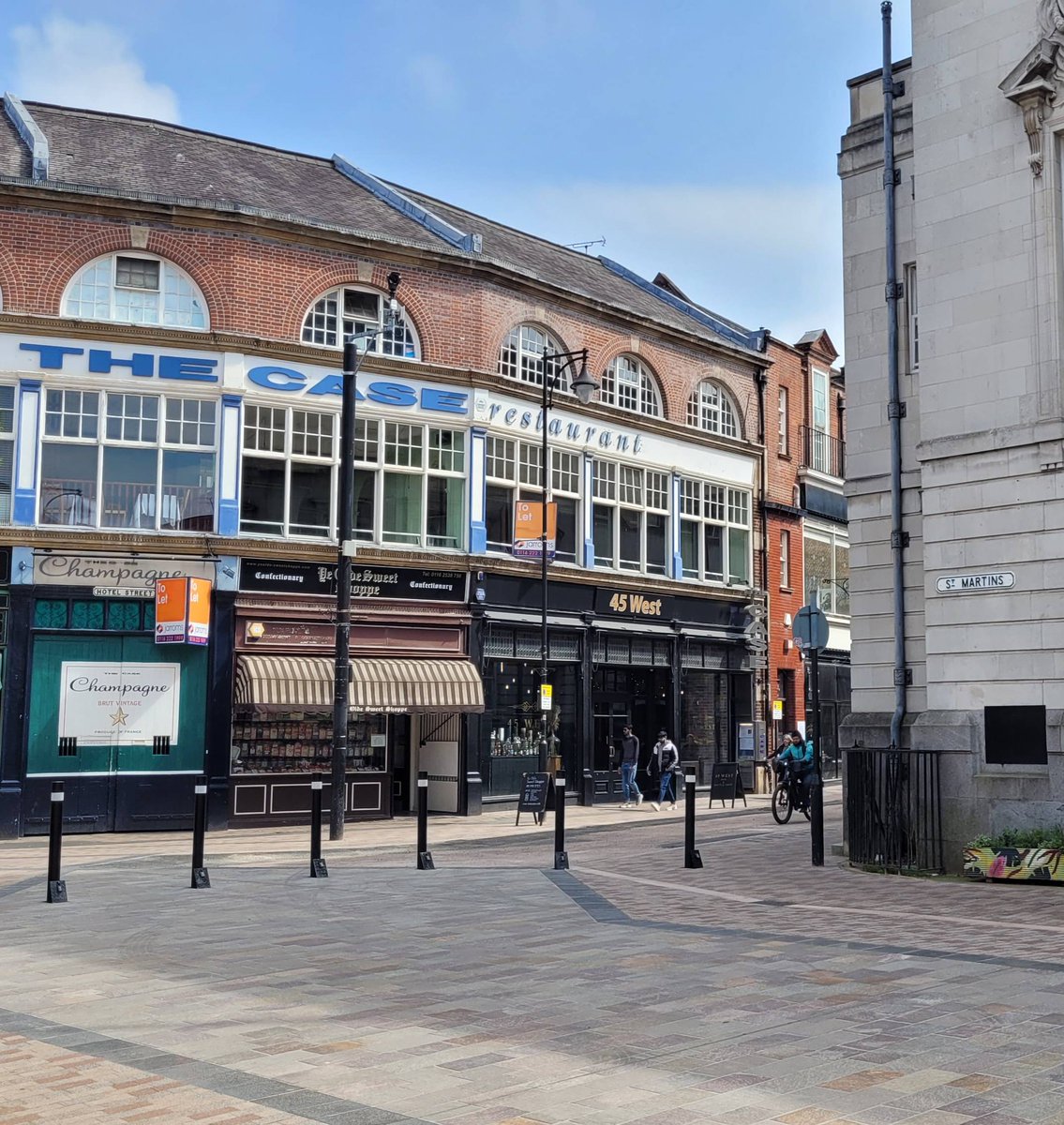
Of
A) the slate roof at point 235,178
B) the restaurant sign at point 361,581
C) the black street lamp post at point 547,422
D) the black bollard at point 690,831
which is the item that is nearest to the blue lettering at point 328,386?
the slate roof at point 235,178

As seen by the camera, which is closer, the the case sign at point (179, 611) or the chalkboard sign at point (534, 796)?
the the case sign at point (179, 611)

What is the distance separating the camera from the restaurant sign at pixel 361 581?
80.8ft

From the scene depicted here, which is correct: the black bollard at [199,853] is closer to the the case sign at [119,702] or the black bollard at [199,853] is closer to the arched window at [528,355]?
the the case sign at [119,702]

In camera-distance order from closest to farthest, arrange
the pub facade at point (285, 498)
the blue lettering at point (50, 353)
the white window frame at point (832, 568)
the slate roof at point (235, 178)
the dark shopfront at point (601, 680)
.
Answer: the pub facade at point (285, 498) < the blue lettering at point (50, 353) < the slate roof at point (235, 178) < the dark shopfront at point (601, 680) < the white window frame at point (832, 568)

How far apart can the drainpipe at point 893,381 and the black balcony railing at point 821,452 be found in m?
20.4

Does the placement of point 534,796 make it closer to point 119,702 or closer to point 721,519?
point 119,702

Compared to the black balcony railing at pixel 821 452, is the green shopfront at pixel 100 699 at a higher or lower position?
lower

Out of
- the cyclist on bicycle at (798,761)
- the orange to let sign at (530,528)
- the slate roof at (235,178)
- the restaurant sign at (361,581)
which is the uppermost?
the slate roof at (235,178)

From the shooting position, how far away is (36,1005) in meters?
8.12

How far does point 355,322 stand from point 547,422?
181 inches

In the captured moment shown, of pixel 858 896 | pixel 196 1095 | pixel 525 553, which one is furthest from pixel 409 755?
pixel 196 1095

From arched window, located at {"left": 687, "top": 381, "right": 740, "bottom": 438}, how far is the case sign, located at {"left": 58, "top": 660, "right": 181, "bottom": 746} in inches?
598

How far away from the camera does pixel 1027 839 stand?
14125mm

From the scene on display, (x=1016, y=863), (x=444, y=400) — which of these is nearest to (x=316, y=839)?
(x=1016, y=863)
